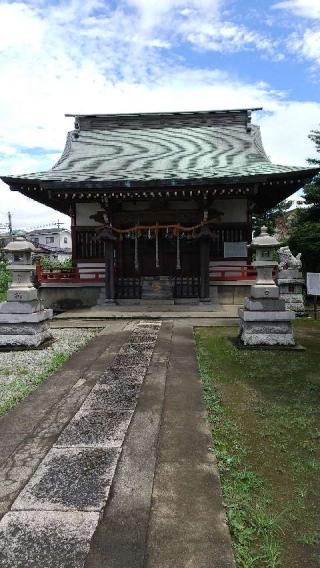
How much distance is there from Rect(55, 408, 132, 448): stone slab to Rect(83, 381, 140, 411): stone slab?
0.15 m

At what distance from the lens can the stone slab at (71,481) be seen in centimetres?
251

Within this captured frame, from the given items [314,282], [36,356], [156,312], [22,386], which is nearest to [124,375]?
[22,386]

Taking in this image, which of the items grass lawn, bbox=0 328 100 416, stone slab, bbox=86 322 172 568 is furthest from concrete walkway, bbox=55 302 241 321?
stone slab, bbox=86 322 172 568

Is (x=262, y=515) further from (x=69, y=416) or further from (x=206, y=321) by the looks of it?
(x=206, y=321)

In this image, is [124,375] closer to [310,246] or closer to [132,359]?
[132,359]

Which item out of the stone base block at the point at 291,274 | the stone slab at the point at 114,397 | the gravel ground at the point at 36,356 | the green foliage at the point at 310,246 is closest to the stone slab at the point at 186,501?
the stone slab at the point at 114,397

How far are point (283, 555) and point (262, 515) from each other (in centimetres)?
31

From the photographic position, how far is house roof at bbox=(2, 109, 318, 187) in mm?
12000

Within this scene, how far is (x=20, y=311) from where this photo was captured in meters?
7.56

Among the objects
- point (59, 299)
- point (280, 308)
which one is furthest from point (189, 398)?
point (59, 299)

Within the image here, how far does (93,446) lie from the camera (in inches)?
132

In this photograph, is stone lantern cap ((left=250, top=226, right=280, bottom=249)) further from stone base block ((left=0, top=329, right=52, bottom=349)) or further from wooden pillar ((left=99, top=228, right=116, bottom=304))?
wooden pillar ((left=99, top=228, right=116, bottom=304))

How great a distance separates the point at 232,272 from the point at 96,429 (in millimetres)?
11055

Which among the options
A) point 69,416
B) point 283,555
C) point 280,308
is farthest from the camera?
point 280,308
